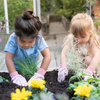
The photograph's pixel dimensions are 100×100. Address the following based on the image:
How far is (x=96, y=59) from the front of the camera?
1799 mm

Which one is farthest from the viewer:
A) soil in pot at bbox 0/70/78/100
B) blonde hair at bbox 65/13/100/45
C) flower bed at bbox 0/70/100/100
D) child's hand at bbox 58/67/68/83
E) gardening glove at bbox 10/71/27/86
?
blonde hair at bbox 65/13/100/45

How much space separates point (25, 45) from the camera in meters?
1.64

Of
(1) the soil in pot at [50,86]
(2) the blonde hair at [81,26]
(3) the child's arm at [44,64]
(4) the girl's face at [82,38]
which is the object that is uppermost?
(2) the blonde hair at [81,26]

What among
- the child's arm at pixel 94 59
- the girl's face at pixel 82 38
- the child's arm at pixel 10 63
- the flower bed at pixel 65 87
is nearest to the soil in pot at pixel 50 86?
the flower bed at pixel 65 87

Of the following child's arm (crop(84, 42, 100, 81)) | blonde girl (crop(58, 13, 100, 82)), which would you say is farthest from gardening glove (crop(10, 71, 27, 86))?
child's arm (crop(84, 42, 100, 81))

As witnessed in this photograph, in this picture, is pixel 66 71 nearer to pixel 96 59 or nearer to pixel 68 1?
pixel 96 59

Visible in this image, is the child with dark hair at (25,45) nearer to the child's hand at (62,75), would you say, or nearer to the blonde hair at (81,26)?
the child's hand at (62,75)

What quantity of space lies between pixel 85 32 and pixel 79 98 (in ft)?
3.29

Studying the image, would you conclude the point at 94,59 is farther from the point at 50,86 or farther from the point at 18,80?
the point at 18,80

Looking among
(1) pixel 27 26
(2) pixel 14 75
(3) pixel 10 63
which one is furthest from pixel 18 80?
(1) pixel 27 26

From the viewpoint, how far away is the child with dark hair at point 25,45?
145 cm

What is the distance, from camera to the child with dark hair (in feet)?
4.75

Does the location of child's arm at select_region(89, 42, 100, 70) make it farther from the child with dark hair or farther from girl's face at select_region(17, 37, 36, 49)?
girl's face at select_region(17, 37, 36, 49)

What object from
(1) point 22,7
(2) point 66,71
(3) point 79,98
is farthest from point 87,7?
(3) point 79,98
